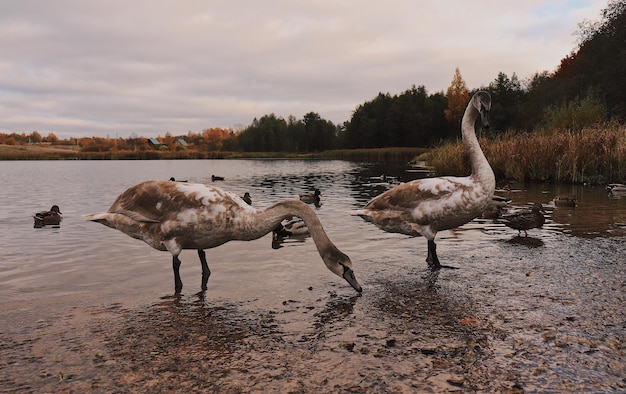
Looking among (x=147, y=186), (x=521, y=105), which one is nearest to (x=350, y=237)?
(x=147, y=186)

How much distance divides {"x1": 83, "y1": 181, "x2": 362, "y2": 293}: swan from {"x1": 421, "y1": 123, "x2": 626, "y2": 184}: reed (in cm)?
2186

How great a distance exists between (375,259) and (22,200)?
23.2 meters

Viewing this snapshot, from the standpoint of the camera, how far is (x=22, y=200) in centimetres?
2561

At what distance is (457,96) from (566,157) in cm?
8131

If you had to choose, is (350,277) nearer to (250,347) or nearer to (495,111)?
(250,347)

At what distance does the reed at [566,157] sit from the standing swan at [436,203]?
18.3m

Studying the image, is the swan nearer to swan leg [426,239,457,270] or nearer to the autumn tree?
swan leg [426,239,457,270]

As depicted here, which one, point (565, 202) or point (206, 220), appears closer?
point (206, 220)

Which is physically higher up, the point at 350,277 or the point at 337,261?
the point at 337,261

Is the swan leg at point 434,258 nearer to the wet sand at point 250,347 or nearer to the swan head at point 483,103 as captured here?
the wet sand at point 250,347

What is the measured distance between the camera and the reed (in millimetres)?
23516

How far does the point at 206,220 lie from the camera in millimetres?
6895

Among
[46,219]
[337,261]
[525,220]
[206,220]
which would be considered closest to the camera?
[337,261]

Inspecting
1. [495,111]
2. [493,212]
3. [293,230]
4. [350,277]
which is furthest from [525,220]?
[495,111]
